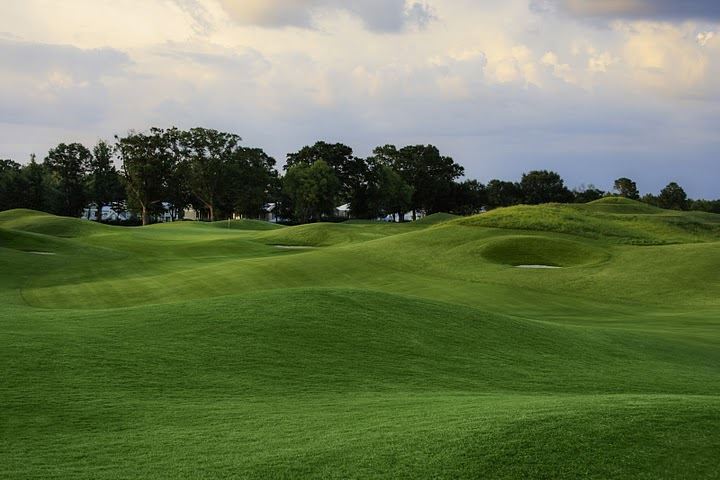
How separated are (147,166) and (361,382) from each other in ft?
400

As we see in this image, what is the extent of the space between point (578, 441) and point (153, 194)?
427 feet

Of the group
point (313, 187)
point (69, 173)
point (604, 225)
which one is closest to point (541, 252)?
point (604, 225)

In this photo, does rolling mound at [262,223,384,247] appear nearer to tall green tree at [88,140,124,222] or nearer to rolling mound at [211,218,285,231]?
rolling mound at [211,218,285,231]

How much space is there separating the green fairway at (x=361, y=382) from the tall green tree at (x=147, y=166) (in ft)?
317

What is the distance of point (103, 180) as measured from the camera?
141625 mm

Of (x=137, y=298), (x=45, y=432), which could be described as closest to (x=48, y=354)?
(x=45, y=432)

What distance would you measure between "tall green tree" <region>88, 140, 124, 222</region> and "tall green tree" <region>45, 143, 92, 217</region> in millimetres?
1556

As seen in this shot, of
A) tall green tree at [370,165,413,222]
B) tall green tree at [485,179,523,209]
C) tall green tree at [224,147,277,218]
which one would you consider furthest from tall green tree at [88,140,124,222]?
tall green tree at [485,179,523,209]

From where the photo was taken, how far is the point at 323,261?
4078 centimetres

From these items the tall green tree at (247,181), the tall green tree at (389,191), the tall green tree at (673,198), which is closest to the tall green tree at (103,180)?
the tall green tree at (247,181)

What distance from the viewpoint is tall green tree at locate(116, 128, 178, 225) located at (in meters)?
128

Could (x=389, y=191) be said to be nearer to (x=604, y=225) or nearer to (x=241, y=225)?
(x=241, y=225)

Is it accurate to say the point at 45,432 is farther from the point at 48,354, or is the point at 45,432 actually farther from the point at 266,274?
the point at 266,274

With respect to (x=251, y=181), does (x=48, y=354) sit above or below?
below
